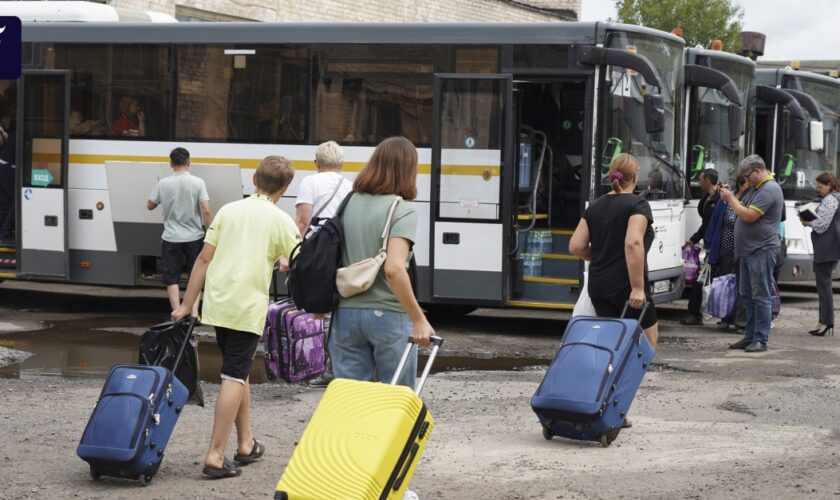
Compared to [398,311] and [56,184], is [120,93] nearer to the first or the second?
[56,184]

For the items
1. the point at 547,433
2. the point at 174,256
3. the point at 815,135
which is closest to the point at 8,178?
the point at 174,256

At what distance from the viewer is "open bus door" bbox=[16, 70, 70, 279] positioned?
1498 cm

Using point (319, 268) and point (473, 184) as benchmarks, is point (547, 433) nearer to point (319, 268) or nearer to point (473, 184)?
point (319, 268)

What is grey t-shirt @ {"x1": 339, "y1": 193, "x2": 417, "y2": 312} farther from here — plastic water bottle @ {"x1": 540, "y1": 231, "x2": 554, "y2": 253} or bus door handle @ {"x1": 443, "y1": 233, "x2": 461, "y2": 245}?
plastic water bottle @ {"x1": 540, "y1": 231, "x2": 554, "y2": 253}

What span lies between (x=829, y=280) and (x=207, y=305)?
8757mm

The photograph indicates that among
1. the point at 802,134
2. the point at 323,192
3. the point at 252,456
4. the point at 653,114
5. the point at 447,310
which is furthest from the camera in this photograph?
the point at 802,134

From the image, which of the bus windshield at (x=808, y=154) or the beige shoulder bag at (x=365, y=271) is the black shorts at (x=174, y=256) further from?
the bus windshield at (x=808, y=154)

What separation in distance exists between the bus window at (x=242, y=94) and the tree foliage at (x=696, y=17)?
95.2ft

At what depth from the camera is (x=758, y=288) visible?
40.4ft

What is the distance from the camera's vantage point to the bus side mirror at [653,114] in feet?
42.7

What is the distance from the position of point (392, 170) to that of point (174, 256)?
25.5ft

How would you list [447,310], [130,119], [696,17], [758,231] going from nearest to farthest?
[758,231] → [130,119] → [447,310] → [696,17]

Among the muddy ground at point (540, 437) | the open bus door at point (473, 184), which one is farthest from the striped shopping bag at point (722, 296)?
the open bus door at point (473, 184)

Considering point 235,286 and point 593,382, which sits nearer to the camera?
point 235,286
